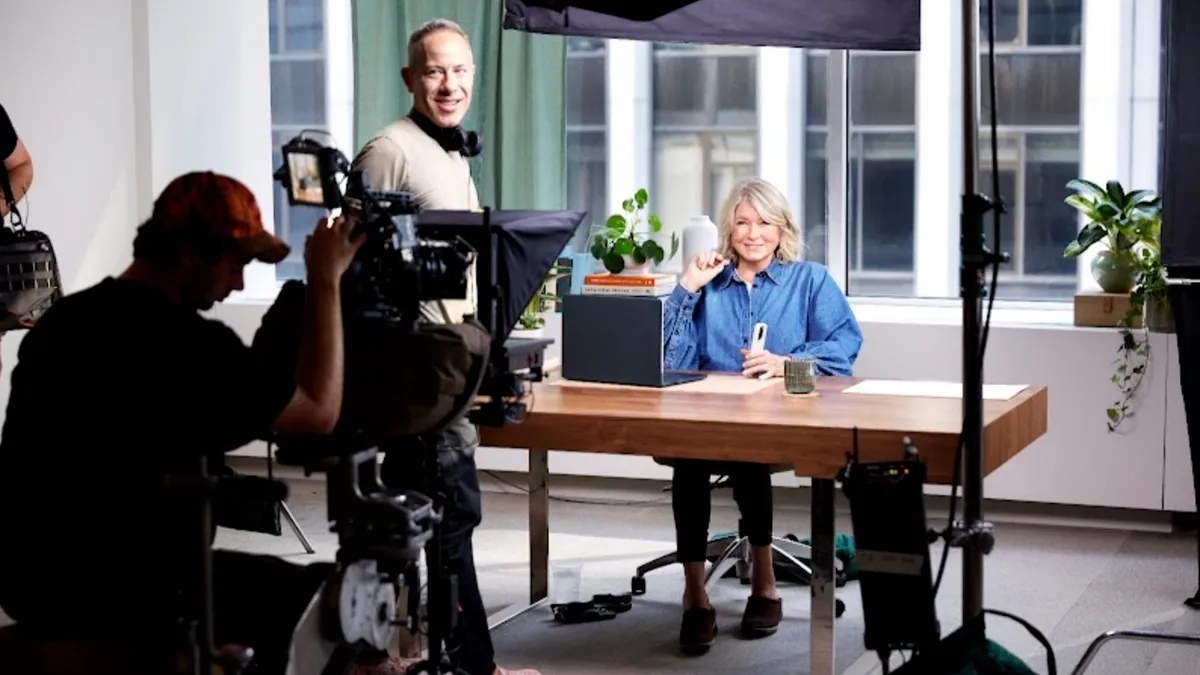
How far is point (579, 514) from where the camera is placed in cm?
547

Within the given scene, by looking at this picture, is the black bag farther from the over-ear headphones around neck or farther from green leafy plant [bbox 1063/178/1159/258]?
green leafy plant [bbox 1063/178/1159/258]

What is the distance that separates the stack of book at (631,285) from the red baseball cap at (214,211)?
1.52 m

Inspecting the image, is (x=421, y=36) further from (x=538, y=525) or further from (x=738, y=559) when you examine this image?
(x=738, y=559)

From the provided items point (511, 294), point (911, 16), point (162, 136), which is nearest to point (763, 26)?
point (911, 16)

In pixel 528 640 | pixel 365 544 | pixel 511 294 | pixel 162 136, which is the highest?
pixel 162 136

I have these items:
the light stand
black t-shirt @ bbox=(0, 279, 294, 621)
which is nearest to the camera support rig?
black t-shirt @ bbox=(0, 279, 294, 621)

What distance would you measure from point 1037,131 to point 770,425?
2.68 metres

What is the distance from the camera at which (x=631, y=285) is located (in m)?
3.91

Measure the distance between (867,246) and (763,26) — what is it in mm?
2173

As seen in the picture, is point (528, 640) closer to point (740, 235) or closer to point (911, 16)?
point (740, 235)

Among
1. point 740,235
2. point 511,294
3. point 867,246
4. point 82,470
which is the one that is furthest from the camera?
point 867,246

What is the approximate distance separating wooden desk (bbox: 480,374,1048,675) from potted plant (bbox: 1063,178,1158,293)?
1.32 metres

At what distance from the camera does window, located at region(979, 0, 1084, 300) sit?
5.51 m

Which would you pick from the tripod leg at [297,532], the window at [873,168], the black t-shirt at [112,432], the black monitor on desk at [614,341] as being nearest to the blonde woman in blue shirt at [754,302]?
the black monitor on desk at [614,341]
